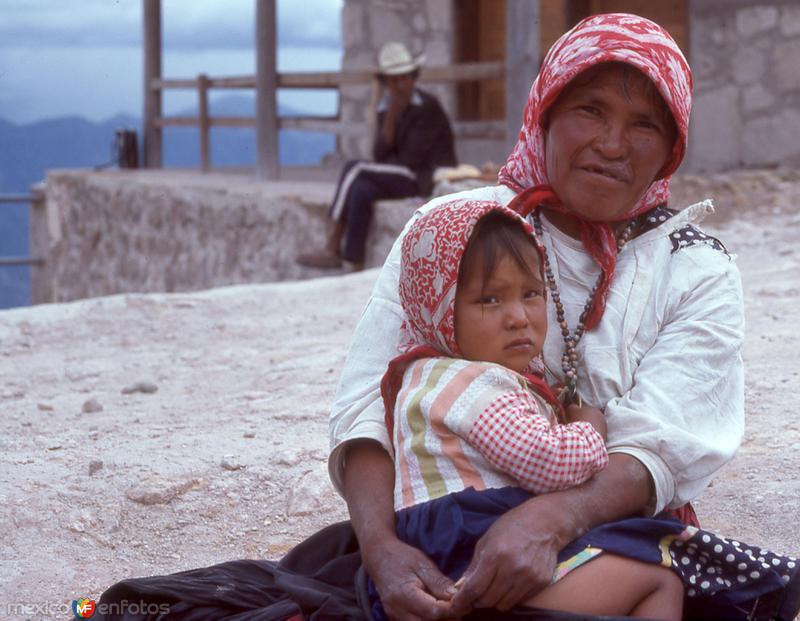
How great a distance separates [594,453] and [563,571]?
20 cm

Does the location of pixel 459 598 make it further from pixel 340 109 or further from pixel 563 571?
pixel 340 109

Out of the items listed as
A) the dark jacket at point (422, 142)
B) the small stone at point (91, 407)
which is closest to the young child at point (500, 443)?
the small stone at point (91, 407)

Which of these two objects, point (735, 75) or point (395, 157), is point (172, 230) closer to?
point (395, 157)

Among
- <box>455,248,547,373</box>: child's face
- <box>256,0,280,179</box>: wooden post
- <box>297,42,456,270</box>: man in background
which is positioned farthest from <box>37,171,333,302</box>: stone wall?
<box>455,248,547,373</box>: child's face

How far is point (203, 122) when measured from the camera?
39.1ft

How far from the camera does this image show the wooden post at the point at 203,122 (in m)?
11.6

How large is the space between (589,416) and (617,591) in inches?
12.2

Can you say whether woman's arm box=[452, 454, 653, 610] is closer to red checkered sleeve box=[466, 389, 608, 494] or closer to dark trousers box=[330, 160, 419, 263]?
red checkered sleeve box=[466, 389, 608, 494]

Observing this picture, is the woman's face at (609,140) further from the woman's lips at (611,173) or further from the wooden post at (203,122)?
the wooden post at (203,122)

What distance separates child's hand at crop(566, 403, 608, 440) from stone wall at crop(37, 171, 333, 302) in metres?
6.66

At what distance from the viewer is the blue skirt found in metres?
1.83

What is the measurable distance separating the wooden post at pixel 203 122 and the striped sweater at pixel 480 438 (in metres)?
10.1

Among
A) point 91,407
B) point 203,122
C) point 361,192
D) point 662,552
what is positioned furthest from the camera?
point 203,122

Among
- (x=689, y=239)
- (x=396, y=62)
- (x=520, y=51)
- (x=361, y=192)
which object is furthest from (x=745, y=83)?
(x=689, y=239)
